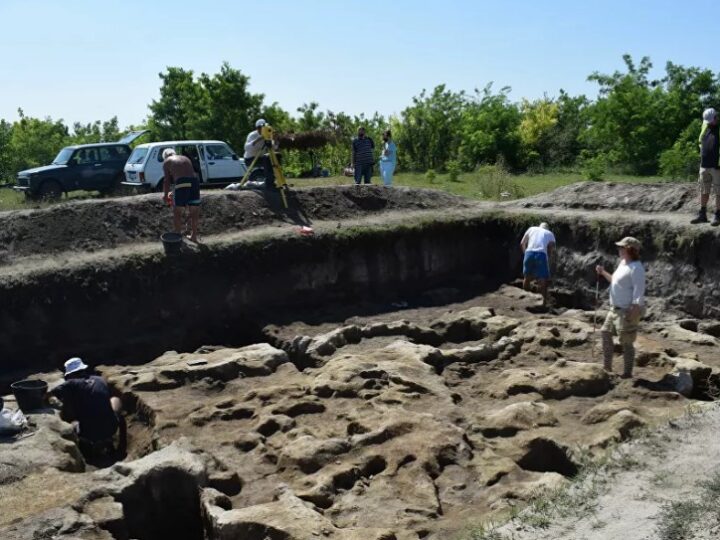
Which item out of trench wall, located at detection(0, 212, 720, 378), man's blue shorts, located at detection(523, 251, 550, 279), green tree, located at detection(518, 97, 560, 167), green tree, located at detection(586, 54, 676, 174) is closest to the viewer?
trench wall, located at detection(0, 212, 720, 378)

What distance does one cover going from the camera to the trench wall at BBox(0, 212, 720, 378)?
1349cm

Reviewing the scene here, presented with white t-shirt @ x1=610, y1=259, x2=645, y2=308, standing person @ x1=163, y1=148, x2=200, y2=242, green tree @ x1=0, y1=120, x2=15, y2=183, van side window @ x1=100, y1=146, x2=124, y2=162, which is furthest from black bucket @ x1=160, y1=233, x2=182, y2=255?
green tree @ x1=0, y1=120, x2=15, y2=183

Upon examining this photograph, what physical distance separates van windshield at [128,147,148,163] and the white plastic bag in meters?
12.3

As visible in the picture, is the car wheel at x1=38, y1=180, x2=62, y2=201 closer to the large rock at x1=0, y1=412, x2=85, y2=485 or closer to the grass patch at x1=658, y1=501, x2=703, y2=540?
the large rock at x1=0, y1=412, x2=85, y2=485

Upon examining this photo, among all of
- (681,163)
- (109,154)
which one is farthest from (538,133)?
(109,154)

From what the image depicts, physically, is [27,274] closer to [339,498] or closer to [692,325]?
[339,498]

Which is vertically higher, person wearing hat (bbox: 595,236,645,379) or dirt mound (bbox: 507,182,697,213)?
dirt mound (bbox: 507,182,697,213)

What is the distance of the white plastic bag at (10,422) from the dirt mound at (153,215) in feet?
19.4

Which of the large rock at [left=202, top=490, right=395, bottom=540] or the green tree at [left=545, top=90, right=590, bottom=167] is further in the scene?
the green tree at [left=545, top=90, right=590, bottom=167]

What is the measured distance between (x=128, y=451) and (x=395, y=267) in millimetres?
8175

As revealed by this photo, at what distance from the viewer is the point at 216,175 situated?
22156 millimetres

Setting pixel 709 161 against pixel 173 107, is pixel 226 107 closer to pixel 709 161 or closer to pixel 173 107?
pixel 173 107

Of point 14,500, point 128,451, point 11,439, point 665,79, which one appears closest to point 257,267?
point 128,451

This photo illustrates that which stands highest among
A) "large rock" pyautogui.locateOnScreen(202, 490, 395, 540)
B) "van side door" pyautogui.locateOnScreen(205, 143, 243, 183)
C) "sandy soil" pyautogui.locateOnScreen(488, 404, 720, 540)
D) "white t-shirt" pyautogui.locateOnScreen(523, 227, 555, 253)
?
"van side door" pyautogui.locateOnScreen(205, 143, 243, 183)
